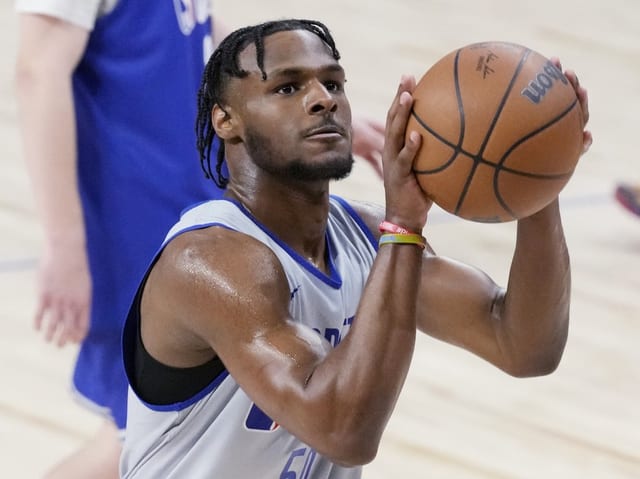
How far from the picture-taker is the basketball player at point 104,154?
3.21 m

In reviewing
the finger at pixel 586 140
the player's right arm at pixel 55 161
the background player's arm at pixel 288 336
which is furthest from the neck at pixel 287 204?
the player's right arm at pixel 55 161

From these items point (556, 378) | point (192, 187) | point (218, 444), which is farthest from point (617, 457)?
point (218, 444)

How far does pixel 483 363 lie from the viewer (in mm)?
4809

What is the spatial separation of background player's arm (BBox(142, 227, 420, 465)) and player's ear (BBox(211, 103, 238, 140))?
23cm

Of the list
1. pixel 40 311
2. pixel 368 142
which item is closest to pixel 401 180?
pixel 368 142

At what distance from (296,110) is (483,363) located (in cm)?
249

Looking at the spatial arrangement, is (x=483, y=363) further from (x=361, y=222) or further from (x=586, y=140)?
(x=586, y=140)

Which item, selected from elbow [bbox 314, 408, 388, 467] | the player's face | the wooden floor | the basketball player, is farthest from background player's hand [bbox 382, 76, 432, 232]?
the wooden floor

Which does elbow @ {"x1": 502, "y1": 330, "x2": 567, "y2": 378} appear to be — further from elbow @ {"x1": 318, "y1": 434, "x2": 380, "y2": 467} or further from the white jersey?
elbow @ {"x1": 318, "y1": 434, "x2": 380, "y2": 467}

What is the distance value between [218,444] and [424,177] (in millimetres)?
639

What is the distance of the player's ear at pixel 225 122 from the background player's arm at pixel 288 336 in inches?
9.0

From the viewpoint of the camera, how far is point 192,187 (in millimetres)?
3355

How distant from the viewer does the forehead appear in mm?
2531

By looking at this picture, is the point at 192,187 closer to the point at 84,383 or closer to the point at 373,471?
the point at 84,383
